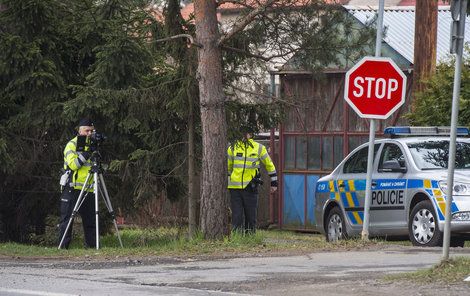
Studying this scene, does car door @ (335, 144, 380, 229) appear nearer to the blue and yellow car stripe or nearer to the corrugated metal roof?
the blue and yellow car stripe

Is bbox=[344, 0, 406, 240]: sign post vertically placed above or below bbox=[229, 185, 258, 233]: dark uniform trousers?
above

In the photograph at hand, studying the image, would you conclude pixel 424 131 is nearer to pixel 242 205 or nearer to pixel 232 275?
pixel 242 205

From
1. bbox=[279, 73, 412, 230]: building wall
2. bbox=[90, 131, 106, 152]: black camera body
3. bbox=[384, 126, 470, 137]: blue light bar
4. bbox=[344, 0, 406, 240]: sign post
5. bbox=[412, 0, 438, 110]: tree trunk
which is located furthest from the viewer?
bbox=[279, 73, 412, 230]: building wall

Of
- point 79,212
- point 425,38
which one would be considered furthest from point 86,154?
point 425,38

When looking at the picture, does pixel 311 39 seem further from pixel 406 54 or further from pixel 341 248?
pixel 406 54

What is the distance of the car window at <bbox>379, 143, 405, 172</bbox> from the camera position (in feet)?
54.0

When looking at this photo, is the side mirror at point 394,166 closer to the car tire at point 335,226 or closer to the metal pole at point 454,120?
the car tire at point 335,226

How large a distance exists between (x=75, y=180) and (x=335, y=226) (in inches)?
156

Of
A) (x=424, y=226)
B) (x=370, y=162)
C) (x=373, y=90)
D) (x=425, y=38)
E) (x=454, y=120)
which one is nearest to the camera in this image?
(x=454, y=120)

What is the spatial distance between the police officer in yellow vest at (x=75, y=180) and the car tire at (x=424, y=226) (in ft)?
14.6

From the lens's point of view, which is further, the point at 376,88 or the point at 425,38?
the point at 425,38

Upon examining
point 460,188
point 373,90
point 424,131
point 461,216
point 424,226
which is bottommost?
point 424,226

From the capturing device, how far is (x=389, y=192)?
16.3 meters

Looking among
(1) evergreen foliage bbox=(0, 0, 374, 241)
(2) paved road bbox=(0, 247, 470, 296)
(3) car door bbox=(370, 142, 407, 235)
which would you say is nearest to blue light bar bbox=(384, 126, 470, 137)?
(3) car door bbox=(370, 142, 407, 235)
